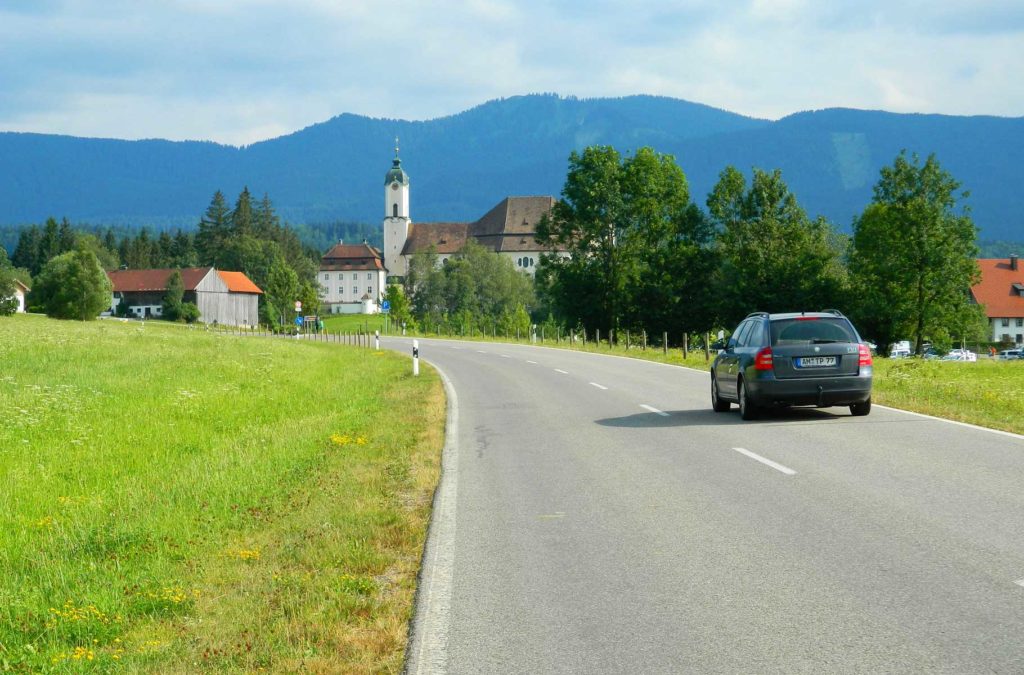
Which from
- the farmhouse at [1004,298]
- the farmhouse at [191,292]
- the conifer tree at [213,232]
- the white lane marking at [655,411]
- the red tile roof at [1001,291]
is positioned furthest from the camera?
the conifer tree at [213,232]

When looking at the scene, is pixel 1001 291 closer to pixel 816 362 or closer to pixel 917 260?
pixel 917 260

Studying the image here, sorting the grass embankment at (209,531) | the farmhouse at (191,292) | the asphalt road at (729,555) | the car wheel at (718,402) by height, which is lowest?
the grass embankment at (209,531)

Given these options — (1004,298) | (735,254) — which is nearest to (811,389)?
(735,254)

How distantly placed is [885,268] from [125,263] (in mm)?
136862

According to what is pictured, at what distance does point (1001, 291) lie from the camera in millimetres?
117562

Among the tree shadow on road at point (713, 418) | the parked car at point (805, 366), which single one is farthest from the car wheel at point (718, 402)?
the parked car at point (805, 366)

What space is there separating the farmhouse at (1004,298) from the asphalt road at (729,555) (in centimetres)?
11178

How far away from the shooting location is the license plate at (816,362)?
1547 cm

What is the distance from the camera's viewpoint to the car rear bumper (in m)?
15.4

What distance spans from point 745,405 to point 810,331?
4.87ft

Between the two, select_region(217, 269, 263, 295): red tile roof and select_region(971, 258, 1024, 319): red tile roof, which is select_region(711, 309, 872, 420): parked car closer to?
select_region(971, 258, 1024, 319): red tile roof

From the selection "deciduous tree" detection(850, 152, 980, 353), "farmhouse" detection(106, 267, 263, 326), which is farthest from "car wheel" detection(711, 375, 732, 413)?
"farmhouse" detection(106, 267, 263, 326)

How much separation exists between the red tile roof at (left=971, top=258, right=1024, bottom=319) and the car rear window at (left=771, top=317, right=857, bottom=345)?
108 meters

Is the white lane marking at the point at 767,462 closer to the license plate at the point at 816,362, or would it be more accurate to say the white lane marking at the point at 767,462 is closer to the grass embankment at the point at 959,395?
the license plate at the point at 816,362
